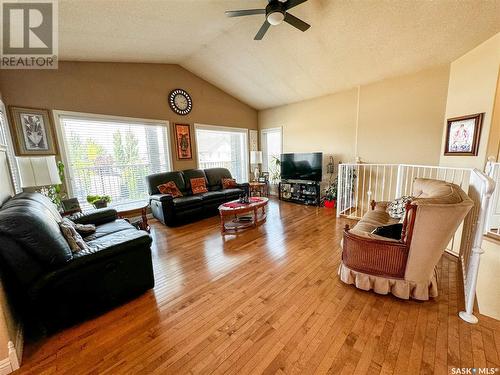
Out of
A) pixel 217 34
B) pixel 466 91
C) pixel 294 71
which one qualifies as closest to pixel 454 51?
pixel 466 91

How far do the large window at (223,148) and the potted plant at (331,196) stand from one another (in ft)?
8.73

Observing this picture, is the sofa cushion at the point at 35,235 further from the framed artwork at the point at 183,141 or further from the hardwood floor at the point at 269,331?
the framed artwork at the point at 183,141

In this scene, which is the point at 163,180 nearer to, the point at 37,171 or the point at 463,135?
the point at 37,171

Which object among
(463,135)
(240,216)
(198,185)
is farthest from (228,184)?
(463,135)

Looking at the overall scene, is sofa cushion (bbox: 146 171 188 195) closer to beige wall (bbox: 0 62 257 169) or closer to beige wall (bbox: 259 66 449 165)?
beige wall (bbox: 0 62 257 169)

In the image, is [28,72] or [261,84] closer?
[28,72]

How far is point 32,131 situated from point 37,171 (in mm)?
1143

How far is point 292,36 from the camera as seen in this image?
3357 millimetres

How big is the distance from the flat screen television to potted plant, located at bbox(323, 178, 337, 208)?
0.37m

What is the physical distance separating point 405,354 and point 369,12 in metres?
3.72

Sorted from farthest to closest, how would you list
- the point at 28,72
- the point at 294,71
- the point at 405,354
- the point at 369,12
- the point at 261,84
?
the point at 261,84, the point at 294,71, the point at 28,72, the point at 369,12, the point at 405,354

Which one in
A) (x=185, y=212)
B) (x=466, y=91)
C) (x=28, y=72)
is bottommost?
(x=185, y=212)

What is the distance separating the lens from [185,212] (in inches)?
155

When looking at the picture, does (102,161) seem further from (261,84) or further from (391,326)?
(391,326)
